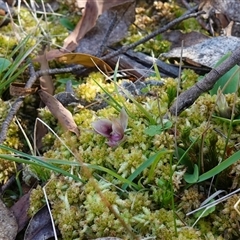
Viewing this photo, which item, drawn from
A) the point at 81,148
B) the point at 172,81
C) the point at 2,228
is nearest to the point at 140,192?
the point at 81,148

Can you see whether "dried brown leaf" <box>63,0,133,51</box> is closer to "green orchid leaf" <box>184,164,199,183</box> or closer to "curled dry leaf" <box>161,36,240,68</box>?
"curled dry leaf" <box>161,36,240,68</box>

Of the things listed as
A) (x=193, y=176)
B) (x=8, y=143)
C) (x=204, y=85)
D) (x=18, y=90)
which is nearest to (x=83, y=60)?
(x=18, y=90)

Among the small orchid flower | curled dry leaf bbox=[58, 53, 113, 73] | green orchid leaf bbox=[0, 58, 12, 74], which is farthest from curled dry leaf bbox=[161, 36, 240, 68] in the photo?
green orchid leaf bbox=[0, 58, 12, 74]

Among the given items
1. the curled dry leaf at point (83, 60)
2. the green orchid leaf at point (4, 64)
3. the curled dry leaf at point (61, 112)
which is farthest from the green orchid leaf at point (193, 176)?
the green orchid leaf at point (4, 64)

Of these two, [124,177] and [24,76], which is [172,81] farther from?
[24,76]

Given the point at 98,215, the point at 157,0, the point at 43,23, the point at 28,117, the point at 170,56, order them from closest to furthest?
the point at 98,215
the point at 28,117
the point at 170,56
the point at 43,23
the point at 157,0

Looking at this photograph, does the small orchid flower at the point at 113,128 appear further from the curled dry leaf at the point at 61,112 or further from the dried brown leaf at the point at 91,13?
the dried brown leaf at the point at 91,13

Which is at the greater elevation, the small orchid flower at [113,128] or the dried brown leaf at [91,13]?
the dried brown leaf at [91,13]
